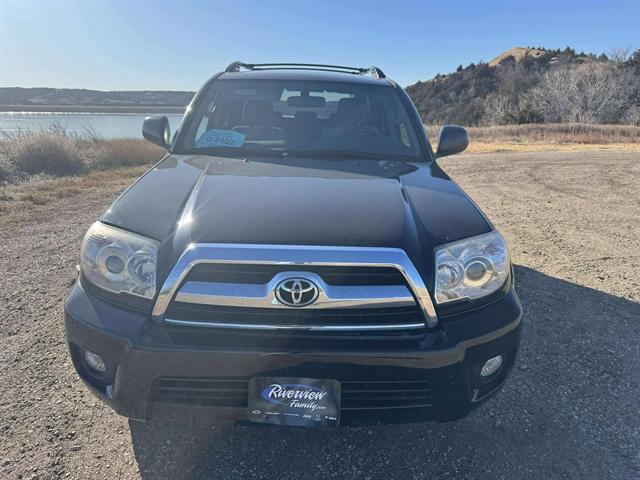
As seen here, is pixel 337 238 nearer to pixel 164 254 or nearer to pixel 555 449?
pixel 164 254

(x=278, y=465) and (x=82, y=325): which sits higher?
(x=82, y=325)

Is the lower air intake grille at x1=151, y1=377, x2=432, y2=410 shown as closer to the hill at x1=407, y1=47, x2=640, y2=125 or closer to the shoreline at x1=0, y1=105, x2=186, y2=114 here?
the shoreline at x1=0, y1=105, x2=186, y2=114

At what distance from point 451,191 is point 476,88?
73591 mm

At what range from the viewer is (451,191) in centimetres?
247

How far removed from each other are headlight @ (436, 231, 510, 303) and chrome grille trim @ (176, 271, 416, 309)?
22 centimetres

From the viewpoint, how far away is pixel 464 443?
2.30 meters

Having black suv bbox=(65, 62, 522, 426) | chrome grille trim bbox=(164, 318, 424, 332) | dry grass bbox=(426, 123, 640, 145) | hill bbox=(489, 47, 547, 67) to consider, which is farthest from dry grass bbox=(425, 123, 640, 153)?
hill bbox=(489, 47, 547, 67)

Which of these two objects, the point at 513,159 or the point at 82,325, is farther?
the point at 513,159

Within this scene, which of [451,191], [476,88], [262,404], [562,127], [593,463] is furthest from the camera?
[476,88]

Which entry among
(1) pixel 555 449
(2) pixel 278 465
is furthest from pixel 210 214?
(1) pixel 555 449

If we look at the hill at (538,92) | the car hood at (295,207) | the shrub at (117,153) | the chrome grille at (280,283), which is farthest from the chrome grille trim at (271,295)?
the hill at (538,92)

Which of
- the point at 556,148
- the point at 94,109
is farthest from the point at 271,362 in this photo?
the point at 94,109

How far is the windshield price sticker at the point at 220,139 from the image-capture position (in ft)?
9.82

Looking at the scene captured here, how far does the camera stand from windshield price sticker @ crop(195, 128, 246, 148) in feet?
9.82
